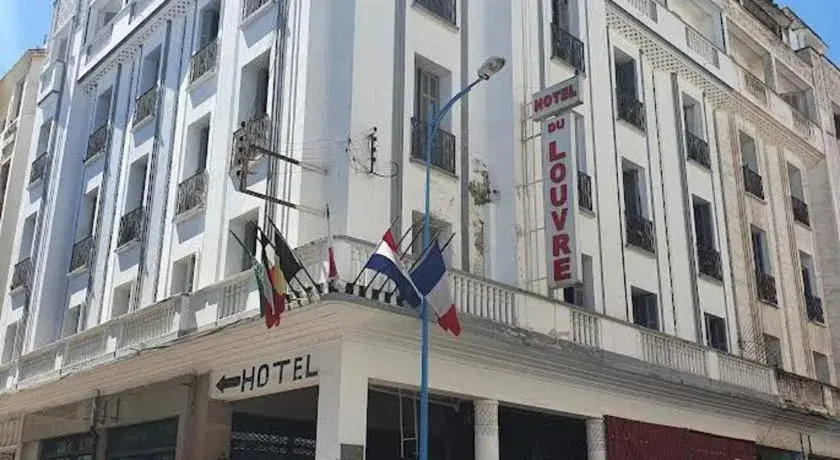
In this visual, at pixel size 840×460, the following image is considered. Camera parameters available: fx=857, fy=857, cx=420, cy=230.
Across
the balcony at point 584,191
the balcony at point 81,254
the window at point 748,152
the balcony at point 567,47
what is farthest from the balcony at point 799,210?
the balcony at point 81,254

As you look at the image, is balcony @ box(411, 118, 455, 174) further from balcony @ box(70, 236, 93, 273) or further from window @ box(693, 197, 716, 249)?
balcony @ box(70, 236, 93, 273)

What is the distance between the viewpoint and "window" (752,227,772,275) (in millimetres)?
25000

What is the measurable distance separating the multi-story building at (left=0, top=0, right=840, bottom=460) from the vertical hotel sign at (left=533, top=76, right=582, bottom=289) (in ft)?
1.33

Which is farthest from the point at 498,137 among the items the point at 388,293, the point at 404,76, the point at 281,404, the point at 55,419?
the point at 55,419

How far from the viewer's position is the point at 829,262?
27875mm

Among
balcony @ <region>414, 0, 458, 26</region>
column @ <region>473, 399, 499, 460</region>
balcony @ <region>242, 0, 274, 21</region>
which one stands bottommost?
column @ <region>473, 399, 499, 460</region>

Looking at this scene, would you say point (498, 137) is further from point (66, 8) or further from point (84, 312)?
point (66, 8)

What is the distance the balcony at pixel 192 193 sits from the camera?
18156 mm

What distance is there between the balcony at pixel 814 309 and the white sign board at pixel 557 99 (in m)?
13.7

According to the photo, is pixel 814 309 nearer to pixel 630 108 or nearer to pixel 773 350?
pixel 773 350

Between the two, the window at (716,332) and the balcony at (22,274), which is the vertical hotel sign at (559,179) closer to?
the window at (716,332)

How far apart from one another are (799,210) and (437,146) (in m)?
16.4

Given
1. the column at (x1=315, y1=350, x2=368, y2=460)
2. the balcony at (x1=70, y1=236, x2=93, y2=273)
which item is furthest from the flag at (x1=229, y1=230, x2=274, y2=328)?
the balcony at (x1=70, y1=236, x2=93, y2=273)

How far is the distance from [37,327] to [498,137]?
1329 centimetres
